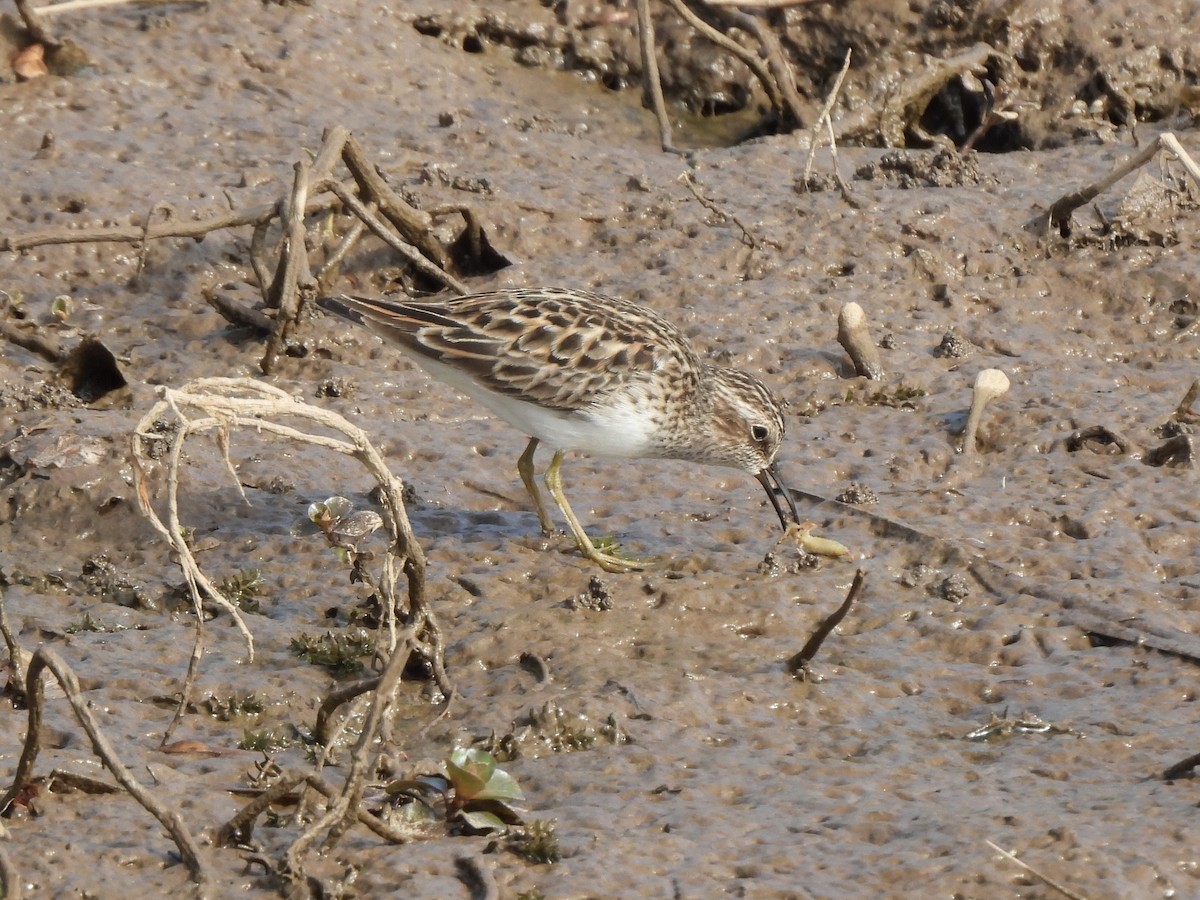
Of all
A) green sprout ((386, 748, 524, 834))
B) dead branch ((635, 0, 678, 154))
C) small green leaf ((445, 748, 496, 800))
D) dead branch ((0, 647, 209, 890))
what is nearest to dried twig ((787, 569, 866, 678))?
green sprout ((386, 748, 524, 834))

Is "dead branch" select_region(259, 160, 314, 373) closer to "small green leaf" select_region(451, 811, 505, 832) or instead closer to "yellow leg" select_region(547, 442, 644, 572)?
"yellow leg" select_region(547, 442, 644, 572)

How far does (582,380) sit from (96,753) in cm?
332

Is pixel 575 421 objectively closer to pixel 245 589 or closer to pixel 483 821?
pixel 245 589

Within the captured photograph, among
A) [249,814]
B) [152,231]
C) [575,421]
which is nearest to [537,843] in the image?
[249,814]

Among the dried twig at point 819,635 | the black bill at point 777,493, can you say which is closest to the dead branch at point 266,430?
the dried twig at point 819,635

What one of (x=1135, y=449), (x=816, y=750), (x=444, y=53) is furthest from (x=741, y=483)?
(x=444, y=53)

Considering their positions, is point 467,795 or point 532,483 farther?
point 532,483

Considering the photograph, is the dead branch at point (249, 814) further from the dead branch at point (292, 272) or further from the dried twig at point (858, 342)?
the dried twig at point (858, 342)

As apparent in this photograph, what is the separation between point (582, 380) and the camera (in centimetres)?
721

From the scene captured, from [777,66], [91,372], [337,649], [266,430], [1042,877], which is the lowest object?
[91,372]

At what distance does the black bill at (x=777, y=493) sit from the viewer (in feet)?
24.1

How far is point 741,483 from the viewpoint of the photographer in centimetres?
816

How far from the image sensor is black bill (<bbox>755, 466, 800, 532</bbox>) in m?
7.34

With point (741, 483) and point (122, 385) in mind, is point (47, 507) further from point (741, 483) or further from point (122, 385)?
point (741, 483)
